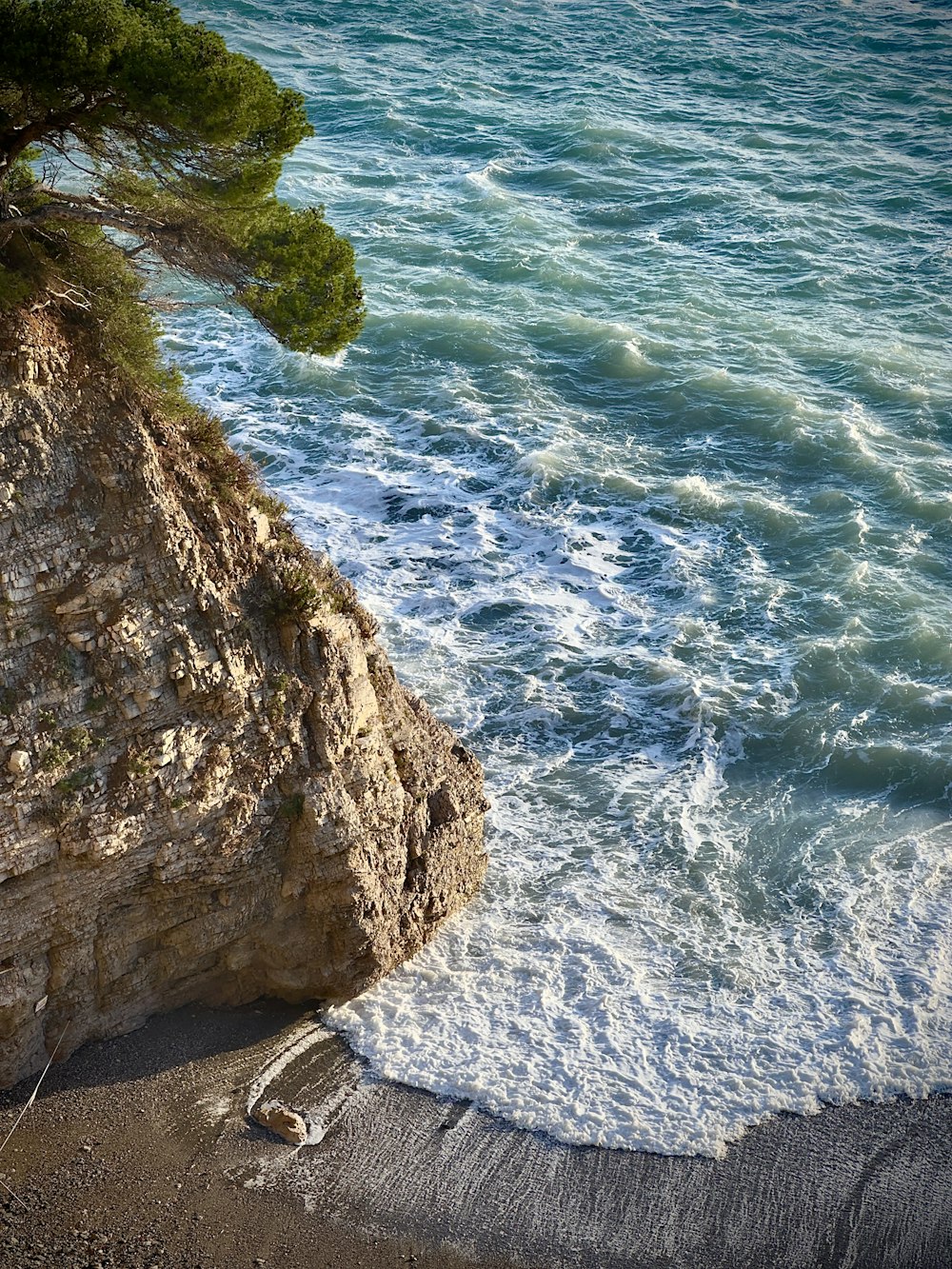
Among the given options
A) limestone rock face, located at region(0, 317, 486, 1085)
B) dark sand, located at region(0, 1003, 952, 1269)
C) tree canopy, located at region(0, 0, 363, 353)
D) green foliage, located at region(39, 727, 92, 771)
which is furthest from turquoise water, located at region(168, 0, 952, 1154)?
tree canopy, located at region(0, 0, 363, 353)

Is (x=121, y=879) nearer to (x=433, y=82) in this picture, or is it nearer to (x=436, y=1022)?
(x=436, y=1022)

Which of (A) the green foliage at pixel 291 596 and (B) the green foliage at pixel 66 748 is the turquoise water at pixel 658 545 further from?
(A) the green foliage at pixel 291 596

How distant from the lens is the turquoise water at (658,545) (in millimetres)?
16656

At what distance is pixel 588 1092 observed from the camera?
15.5 meters

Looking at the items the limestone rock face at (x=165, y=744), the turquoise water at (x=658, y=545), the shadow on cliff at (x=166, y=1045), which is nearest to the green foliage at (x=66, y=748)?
the limestone rock face at (x=165, y=744)

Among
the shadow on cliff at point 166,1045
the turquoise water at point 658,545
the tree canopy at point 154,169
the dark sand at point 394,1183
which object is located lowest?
the dark sand at point 394,1183

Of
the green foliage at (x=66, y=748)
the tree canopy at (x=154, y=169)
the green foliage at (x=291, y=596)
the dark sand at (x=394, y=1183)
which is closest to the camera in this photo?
the tree canopy at (x=154, y=169)

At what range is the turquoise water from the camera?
54.6 feet

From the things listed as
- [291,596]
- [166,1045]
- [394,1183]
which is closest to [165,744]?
[291,596]

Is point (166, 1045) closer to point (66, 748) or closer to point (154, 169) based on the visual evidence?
point (66, 748)

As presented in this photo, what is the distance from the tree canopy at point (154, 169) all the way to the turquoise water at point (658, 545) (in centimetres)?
942

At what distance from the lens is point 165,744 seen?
48.1ft

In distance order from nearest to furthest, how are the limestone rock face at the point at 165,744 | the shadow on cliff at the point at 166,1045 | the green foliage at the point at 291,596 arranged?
1. the limestone rock face at the point at 165,744
2. the shadow on cliff at the point at 166,1045
3. the green foliage at the point at 291,596

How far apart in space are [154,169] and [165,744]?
22.6 feet
